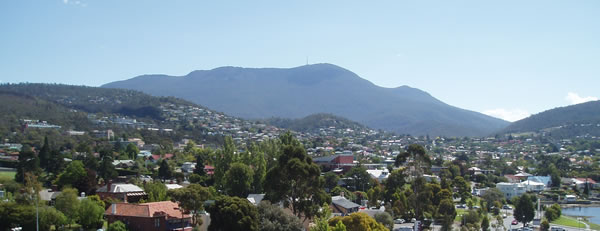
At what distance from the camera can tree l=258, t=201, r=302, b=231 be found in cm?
3077

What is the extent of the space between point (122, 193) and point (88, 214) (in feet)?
31.7

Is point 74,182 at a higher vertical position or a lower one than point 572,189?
higher

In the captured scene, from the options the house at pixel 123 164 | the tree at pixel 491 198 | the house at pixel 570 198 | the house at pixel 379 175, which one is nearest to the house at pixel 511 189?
the house at pixel 570 198

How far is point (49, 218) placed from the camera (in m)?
33.7

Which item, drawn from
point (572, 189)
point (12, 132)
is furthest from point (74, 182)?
point (12, 132)

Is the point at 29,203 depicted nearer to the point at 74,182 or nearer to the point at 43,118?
the point at 74,182

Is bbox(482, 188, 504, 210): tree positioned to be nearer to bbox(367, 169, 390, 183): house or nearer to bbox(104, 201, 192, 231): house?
bbox(367, 169, 390, 183): house

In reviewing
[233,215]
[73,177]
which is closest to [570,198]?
[233,215]

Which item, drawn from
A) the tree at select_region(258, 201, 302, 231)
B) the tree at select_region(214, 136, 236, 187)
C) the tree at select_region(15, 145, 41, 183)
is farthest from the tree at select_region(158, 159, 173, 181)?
the tree at select_region(258, 201, 302, 231)

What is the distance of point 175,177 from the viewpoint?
65.6 meters

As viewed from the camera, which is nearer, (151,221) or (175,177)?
(151,221)

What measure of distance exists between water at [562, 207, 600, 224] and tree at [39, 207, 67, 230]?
2174 inches

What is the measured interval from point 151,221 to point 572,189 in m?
74.8

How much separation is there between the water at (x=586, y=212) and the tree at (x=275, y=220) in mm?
46089
